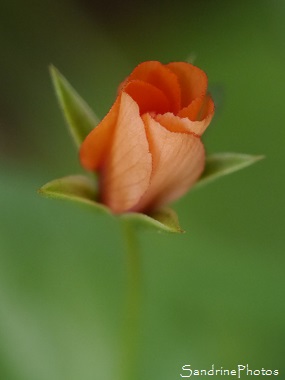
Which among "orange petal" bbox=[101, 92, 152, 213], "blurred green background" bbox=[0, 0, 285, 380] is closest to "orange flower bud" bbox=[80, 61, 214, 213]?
"orange petal" bbox=[101, 92, 152, 213]

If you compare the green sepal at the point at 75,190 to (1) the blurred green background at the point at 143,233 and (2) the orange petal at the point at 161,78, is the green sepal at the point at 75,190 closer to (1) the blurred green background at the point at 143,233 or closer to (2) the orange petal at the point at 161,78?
(2) the orange petal at the point at 161,78

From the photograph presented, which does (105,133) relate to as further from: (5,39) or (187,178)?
(5,39)

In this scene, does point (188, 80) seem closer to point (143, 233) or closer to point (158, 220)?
point (158, 220)

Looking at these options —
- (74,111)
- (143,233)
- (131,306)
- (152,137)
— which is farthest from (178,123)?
(143,233)

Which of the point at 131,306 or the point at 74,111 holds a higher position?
the point at 74,111

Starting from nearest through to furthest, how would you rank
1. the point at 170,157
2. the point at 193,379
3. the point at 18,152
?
the point at 170,157 < the point at 193,379 < the point at 18,152

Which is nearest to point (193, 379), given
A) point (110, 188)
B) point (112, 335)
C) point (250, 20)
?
point (112, 335)
